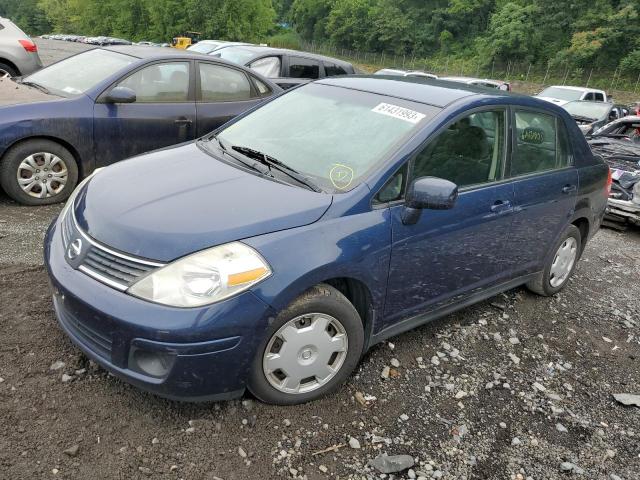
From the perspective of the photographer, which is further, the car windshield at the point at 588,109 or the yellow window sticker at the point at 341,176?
the car windshield at the point at 588,109

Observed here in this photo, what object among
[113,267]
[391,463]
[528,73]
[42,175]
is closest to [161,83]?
[42,175]

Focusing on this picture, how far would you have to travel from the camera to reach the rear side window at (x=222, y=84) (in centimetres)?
606

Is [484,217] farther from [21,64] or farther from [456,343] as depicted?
[21,64]

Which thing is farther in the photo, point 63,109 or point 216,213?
point 63,109

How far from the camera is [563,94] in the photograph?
57.8 ft

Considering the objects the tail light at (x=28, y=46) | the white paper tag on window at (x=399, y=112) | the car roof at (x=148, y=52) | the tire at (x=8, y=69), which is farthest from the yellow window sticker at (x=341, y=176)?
the tail light at (x=28, y=46)

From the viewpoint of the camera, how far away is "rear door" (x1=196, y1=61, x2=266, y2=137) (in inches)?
236

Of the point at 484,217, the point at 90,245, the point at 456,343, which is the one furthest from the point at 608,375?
the point at 90,245

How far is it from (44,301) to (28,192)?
2.04 meters

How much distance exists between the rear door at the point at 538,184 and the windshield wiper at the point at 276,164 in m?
1.52

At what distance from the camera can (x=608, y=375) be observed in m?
3.61

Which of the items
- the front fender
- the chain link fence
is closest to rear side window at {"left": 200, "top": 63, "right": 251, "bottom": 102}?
the front fender

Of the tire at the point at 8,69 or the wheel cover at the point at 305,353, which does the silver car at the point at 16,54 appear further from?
the wheel cover at the point at 305,353

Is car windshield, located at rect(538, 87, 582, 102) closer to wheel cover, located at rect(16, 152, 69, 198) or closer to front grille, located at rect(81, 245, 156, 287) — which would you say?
wheel cover, located at rect(16, 152, 69, 198)
